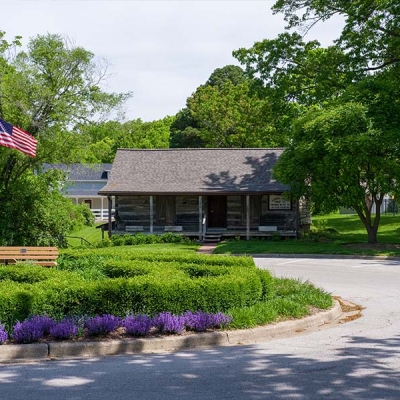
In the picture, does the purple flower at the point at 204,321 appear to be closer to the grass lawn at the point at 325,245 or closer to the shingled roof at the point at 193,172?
the grass lawn at the point at 325,245

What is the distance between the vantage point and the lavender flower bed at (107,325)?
8672 mm

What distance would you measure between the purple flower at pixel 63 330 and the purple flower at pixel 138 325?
74 cm

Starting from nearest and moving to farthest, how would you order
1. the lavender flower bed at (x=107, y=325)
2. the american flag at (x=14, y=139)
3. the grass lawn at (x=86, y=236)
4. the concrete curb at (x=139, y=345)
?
the concrete curb at (x=139, y=345) < the lavender flower bed at (x=107, y=325) < the american flag at (x=14, y=139) < the grass lawn at (x=86, y=236)

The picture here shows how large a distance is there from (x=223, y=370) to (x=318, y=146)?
20.8 m

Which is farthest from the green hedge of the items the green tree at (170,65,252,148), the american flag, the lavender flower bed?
the green tree at (170,65,252,148)

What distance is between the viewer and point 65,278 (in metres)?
11.0

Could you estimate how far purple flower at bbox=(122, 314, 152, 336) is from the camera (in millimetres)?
9109

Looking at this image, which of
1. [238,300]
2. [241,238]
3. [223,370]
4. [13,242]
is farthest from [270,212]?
[223,370]

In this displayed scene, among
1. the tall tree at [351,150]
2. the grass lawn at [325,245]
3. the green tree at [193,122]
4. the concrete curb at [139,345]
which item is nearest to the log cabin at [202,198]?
the grass lawn at [325,245]

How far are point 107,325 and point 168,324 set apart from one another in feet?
2.86

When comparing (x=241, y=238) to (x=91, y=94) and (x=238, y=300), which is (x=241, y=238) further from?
(x=238, y=300)

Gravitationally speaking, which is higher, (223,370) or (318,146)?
(318,146)

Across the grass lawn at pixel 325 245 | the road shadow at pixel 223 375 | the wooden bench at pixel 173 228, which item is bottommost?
the road shadow at pixel 223 375

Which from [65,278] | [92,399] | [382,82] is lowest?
[92,399]
